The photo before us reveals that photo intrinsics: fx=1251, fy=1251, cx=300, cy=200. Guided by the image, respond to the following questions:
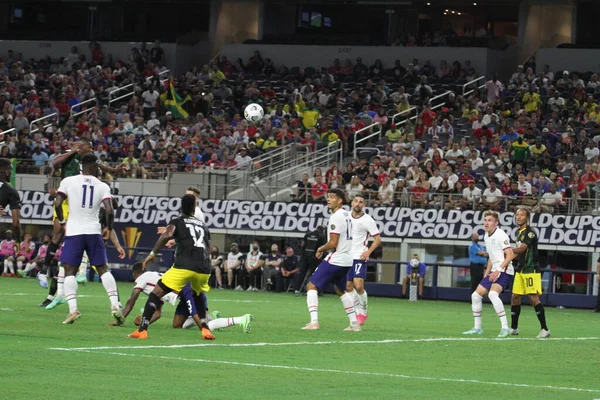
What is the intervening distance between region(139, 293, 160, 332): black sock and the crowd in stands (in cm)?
1834

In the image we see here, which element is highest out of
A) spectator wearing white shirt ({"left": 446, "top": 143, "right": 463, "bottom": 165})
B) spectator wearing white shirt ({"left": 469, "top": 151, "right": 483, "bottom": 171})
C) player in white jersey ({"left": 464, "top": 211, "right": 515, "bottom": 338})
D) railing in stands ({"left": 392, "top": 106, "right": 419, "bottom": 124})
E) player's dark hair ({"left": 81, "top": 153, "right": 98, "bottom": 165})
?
railing in stands ({"left": 392, "top": 106, "right": 419, "bottom": 124})

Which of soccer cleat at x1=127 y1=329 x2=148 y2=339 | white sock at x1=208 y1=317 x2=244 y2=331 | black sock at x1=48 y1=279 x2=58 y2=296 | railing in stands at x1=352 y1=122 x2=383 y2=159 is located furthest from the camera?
railing in stands at x1=352 y1=122 x2=383 y2=159

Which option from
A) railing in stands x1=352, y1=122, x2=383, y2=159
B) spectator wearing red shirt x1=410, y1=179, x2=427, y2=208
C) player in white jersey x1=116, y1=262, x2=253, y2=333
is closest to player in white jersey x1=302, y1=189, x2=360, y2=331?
player in white jersey x1=116, y1=262, x2=253, y2=333

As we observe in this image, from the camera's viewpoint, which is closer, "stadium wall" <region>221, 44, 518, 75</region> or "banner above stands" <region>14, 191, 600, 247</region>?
"banner above stands" <region>14, 191, 600, 247</region>

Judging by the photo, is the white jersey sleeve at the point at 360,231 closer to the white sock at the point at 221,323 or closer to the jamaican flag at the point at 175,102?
the white sock at the point at 221,323

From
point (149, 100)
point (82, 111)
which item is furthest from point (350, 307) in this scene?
point (82, 111)

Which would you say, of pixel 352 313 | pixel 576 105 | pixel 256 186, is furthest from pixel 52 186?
pixel 352 313

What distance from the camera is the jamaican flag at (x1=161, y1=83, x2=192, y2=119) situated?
44.0 metres

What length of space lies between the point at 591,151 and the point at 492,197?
3.87 meters

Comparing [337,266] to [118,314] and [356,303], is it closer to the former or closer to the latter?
[356,303]

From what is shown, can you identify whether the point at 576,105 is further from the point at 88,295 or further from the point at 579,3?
the point at 88,295

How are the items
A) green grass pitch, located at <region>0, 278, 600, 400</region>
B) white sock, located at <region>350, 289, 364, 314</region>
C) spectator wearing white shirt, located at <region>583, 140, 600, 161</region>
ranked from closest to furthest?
1. green grass pitch, located at <region>0, 278, 600, 400</region>
2. white sock, located at <region>350, 289, 364, 314</region>
3. spectator wearing white shirt, located at <region>583, 140, 600, 161</region>

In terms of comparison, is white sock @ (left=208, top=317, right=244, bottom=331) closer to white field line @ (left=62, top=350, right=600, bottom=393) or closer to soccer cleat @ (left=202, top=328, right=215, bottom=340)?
soccer cleat @ (left=202, top=328, right=215, bottom=340)

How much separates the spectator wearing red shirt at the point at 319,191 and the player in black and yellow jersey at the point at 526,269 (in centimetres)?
1564
